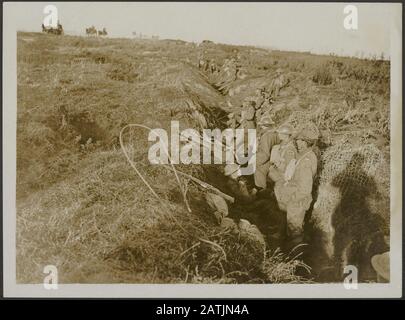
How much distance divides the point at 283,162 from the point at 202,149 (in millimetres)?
494

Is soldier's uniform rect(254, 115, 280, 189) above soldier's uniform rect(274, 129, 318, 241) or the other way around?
above

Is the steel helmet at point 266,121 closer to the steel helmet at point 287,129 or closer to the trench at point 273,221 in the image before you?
the steel helmet at point 287,129

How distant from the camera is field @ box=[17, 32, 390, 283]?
2.84m

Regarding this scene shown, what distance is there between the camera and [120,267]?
2822 millimetres

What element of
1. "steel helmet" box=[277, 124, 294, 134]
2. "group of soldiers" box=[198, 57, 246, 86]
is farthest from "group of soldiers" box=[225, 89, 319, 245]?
"group of soldiers" box=[198, 57, 246, 86]

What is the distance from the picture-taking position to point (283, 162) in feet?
9.47

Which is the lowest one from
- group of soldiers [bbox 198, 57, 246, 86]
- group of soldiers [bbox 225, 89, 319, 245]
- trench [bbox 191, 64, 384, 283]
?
trench [bbox 191, 64, 384, 283]

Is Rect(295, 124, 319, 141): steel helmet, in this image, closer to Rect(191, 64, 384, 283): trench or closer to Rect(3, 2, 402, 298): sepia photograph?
Rect(3, 2, 402, 298): sepia photograph

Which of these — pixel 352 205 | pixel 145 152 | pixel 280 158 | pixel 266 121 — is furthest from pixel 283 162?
pixel 145 152

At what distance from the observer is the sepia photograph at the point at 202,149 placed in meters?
2.85

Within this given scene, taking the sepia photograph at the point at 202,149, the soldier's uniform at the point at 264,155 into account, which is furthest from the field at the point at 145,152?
the soldier's uniform at the point at 264,155

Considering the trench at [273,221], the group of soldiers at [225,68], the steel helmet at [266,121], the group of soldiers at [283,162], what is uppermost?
the group of soldiers at [225,68]

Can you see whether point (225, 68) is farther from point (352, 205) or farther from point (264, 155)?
point (352, 205)

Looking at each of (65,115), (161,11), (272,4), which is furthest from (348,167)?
(65,115)
